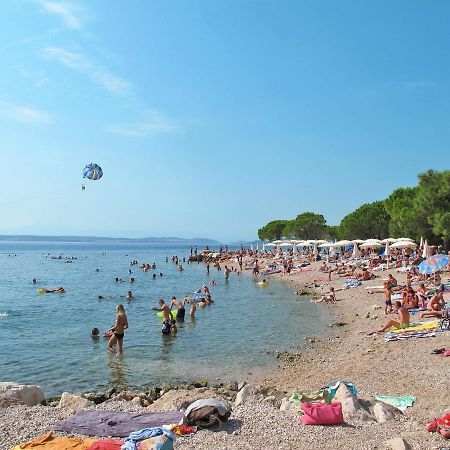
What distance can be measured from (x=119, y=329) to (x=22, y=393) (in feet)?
20.4

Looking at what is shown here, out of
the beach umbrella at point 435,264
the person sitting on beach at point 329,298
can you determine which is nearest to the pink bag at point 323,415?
the beach umbrella at point 435,264

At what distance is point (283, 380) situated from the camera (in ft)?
42.9

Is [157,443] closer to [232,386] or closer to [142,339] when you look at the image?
[232,386]

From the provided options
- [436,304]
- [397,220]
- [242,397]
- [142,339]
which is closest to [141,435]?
[242,397]

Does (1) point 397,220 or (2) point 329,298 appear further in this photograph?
(1) point 397,220

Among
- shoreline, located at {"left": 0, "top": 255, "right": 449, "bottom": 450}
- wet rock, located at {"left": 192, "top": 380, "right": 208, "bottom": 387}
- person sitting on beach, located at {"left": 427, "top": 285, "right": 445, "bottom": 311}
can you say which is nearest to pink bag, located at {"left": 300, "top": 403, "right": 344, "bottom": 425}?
shoreline, located at {"left": 0, "top": 255, "right": 449, "bottom": 450}

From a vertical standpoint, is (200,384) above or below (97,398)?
below

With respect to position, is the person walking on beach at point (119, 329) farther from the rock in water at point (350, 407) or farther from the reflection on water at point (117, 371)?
the rock in water at point (350, 407)

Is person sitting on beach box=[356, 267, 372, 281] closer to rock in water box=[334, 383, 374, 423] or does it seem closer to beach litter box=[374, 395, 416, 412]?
beach litter box=[374, 395, 416, 412]

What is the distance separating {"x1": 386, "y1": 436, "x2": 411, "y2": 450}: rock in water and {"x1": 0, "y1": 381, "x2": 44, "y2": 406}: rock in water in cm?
721

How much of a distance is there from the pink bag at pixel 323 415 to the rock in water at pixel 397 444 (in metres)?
1.12

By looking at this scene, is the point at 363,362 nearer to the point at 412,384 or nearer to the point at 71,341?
the point at 412,384

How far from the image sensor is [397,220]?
4794 cm

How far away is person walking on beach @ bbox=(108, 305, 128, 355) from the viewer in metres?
15.9
